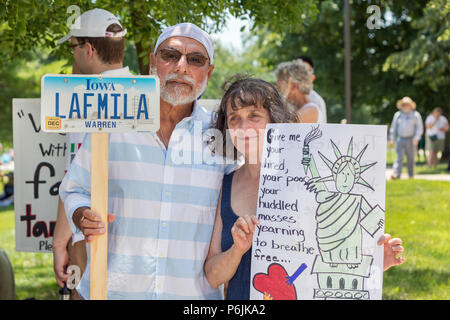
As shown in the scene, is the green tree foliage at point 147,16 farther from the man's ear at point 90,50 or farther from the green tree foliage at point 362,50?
the green tree foliage at point 362,50

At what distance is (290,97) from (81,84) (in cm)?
326

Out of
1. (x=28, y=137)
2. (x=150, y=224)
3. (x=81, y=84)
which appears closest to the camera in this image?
(x=81, y=84)

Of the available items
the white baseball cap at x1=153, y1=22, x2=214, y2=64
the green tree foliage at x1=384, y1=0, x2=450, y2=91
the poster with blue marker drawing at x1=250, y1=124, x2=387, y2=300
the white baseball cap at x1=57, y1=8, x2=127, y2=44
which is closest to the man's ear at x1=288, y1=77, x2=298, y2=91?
the white baseball cap at x1=57, y1=8, x2=127, y2=44

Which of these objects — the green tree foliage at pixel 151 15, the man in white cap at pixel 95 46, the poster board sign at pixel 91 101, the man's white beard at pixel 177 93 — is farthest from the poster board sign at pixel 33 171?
the poster board sign at pixel 91 101

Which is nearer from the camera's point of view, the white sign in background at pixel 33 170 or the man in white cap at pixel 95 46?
the man in white cap at pixel 95 46

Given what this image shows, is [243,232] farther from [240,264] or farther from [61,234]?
[61,234]

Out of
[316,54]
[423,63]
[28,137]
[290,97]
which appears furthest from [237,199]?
[316,54]

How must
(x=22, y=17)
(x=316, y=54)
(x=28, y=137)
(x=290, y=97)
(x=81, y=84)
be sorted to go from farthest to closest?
(x=316, y=54)
(x=290, y=97)
(x=28, y=137)
(x=22, y=17)
(x=81, y=84)

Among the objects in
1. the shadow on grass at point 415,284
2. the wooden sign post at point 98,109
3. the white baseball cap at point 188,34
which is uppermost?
the white baseball cap at point 188,34

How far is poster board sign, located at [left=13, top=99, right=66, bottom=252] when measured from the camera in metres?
3.70

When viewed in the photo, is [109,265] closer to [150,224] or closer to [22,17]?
[150,224]

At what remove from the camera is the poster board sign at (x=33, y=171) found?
3.70 m

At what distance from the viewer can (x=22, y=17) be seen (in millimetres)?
2809

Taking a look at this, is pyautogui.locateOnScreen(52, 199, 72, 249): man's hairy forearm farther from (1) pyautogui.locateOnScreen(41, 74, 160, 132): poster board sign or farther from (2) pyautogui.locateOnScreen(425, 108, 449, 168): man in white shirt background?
(2) pyautogui.locateOnScreen(425, 108, 449, 168): man in white shirt background
